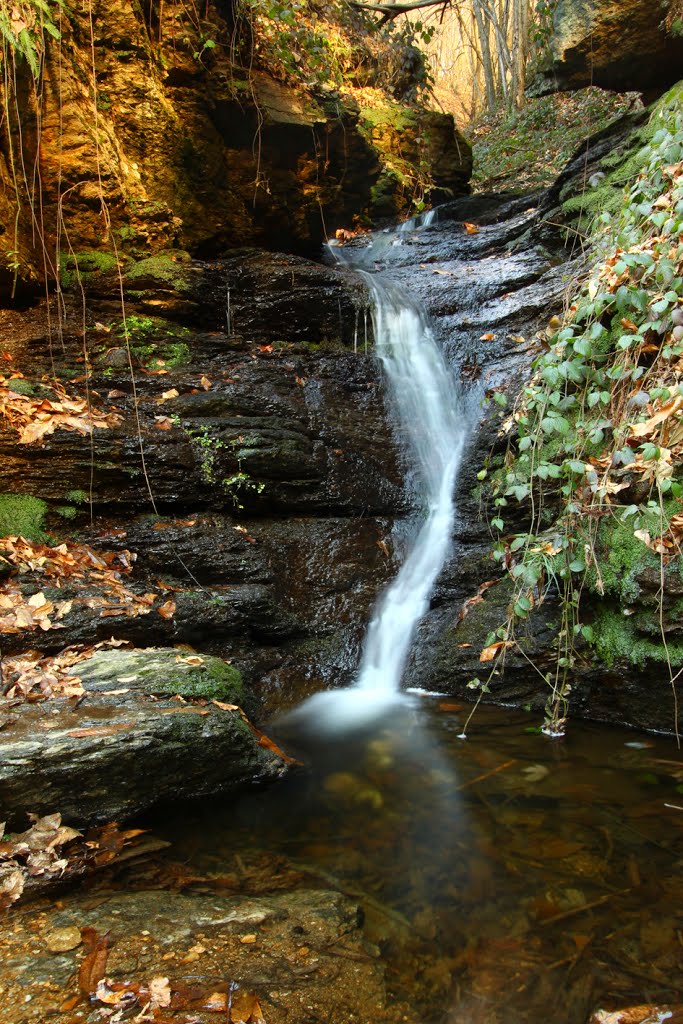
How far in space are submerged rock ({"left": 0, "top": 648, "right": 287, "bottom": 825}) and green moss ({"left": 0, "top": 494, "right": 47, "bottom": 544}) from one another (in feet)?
4.04

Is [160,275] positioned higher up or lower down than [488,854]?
higher up

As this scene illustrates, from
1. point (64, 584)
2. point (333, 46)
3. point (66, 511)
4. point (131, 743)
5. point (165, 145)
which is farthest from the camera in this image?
point (333, 46)

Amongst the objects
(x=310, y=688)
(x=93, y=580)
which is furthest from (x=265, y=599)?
(x=93, y=580)

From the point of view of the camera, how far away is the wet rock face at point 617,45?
732cm

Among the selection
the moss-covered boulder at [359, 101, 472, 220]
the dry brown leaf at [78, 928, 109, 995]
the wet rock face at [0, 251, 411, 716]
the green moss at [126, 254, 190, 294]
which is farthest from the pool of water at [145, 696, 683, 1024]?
the moss-covered boulder at [359, 101, 472, 220]

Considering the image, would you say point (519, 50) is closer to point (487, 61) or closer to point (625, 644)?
point (487, 61)

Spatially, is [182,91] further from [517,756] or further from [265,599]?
[517,756]

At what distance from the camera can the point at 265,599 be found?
15.5 ft

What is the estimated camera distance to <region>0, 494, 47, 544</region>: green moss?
4.38 metres

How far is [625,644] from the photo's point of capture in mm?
4016

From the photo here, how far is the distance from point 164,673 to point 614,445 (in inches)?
123

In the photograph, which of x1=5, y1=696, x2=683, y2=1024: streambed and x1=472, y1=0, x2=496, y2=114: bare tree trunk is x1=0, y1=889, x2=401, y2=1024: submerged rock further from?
x1=472, y1=0, x2=496, y2=114: bare tree trunk

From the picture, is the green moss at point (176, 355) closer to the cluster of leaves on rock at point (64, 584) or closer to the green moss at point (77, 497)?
the green moss at point (77, 497)

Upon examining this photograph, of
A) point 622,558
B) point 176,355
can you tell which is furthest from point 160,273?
point 622,558
